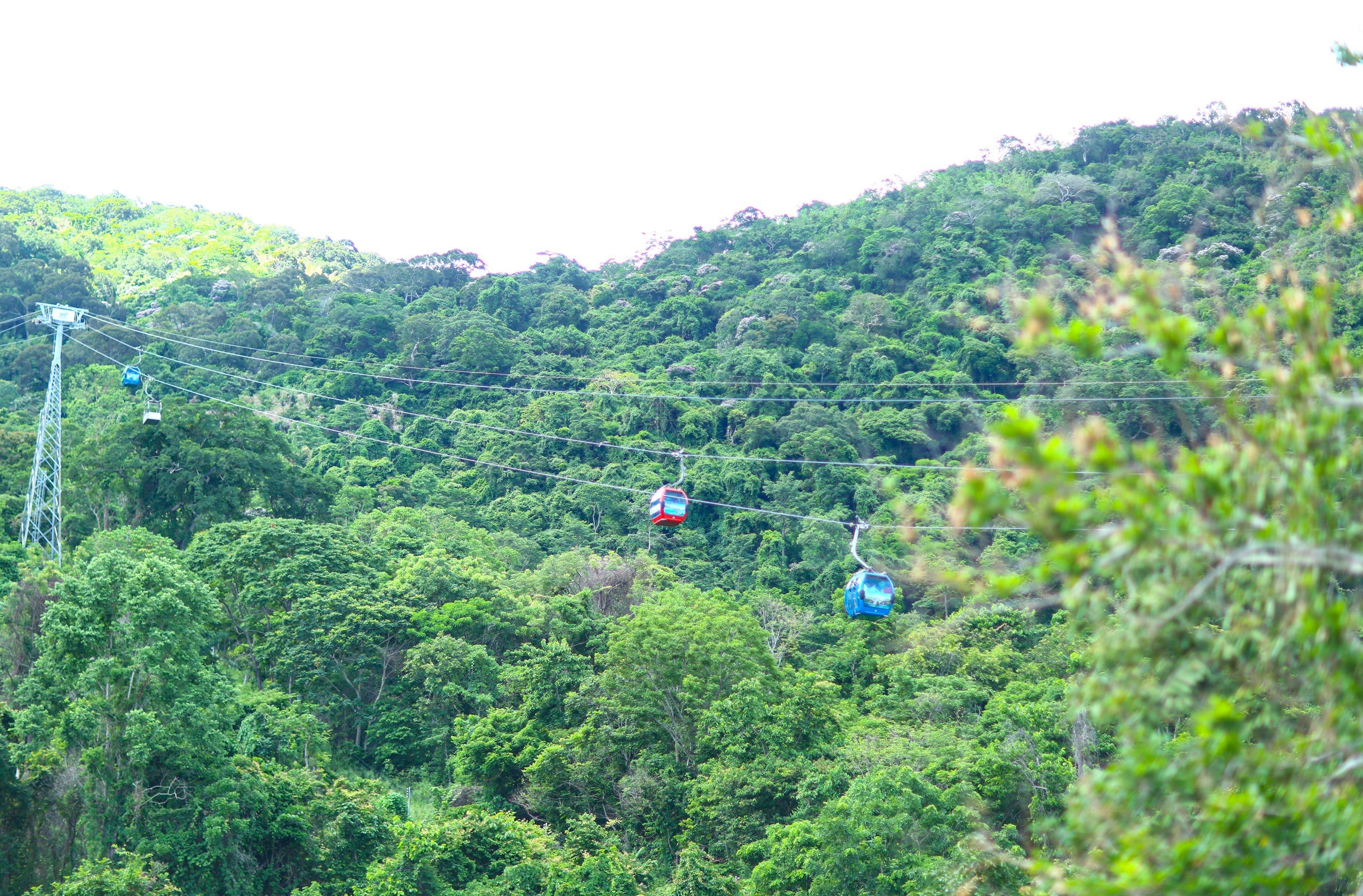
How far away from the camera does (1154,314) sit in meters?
4.86

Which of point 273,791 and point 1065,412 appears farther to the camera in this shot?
point 1065,412

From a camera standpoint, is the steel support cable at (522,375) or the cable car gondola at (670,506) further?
the steel support cable at (522,375)

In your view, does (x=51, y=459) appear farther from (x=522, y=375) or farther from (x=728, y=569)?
(x=522, y=375)

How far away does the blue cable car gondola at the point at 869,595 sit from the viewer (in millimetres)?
16516

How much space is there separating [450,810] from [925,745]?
8.18 m

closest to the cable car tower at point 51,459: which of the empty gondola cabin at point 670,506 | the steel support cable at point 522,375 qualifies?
the empty gondola cabin at point 670,506

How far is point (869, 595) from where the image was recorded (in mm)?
16578

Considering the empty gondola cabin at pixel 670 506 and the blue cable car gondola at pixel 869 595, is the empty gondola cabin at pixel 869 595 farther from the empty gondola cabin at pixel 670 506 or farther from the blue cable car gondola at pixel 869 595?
the empty gondola cabin at pixel 670 506

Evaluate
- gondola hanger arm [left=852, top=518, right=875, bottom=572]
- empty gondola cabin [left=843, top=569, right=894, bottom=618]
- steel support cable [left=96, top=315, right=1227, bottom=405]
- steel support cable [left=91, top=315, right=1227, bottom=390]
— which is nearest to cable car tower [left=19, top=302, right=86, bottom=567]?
steel support cable [left=96, top=315, right=1227, bottom=405]

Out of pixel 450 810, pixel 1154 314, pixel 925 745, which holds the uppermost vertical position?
pixel 1154 314

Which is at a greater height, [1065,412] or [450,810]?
[1065,412]

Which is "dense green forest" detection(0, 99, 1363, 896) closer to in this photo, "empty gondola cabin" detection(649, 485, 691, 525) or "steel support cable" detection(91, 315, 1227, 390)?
"steel support cable" detection(91, 315, 1227, 390)

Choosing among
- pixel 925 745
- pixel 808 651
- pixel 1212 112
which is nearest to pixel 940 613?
pixel 808 651

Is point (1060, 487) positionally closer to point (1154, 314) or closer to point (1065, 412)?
point (1154, 314)
